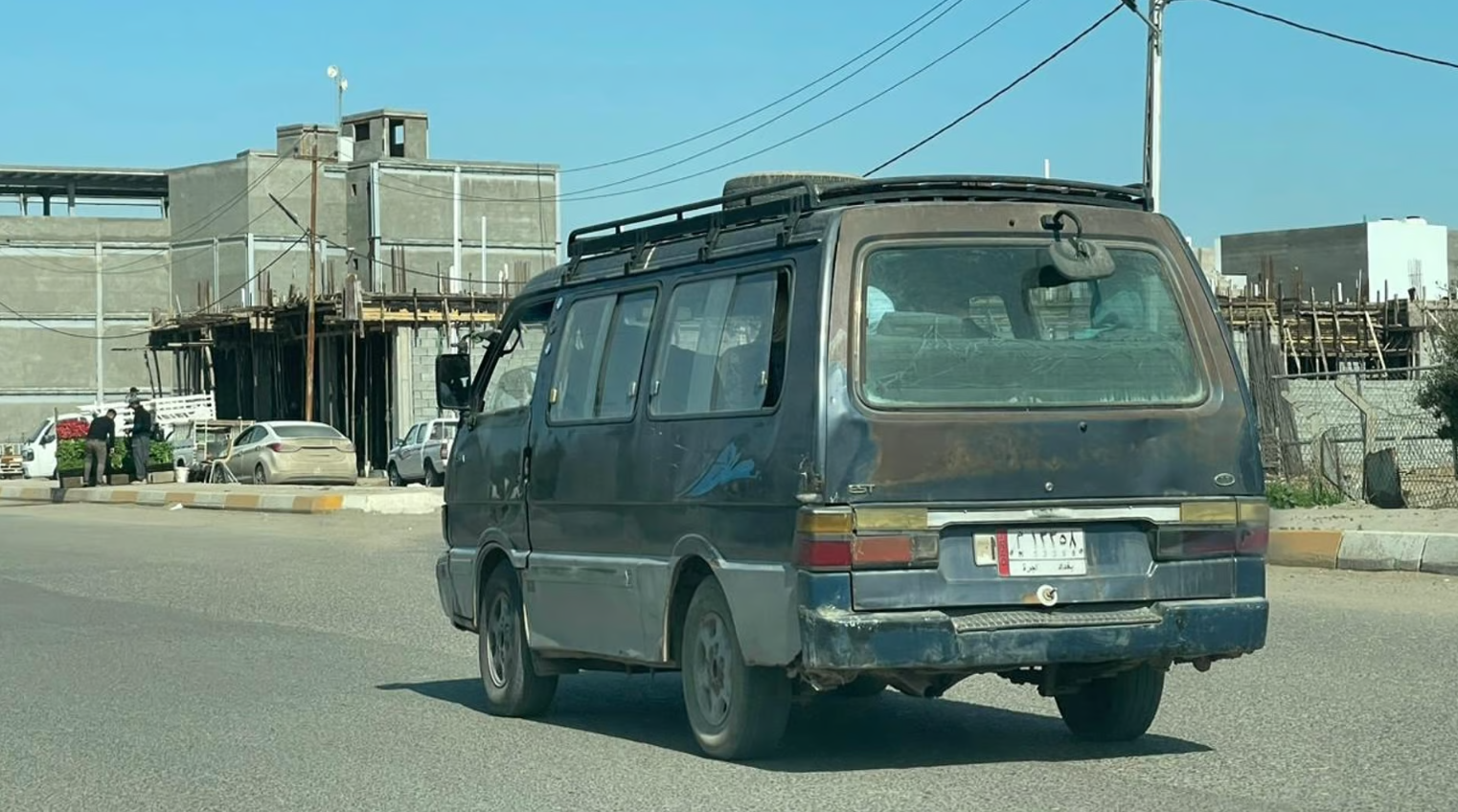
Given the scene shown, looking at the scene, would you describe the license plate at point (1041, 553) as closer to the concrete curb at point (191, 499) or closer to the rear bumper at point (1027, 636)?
the rear bumper at point (1027, 636)

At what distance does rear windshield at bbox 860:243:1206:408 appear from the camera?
6.93 metres

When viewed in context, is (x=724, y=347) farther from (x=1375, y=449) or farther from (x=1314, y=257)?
(x=1314, y=257)

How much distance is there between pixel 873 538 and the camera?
263 inches

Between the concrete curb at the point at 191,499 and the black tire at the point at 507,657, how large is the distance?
1910 centimetres

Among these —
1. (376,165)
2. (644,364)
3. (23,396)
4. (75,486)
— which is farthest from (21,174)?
(644,364)

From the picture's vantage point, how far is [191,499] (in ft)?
104

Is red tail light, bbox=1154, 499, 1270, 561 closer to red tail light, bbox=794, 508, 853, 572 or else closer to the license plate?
the license plate

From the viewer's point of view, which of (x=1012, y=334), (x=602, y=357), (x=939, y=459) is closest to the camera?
(x=939, y=459)

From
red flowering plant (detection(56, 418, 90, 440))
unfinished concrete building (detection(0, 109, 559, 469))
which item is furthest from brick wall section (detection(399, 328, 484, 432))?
unfinished concrete building (detection(0, 109, 559, 469))

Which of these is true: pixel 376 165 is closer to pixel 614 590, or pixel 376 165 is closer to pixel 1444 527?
pixel 1444 527

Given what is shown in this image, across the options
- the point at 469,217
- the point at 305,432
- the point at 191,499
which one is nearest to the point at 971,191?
the point at 191,499

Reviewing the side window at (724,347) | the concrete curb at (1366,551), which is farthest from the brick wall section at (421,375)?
the side window at (724,347)

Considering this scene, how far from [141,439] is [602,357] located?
1213 inches

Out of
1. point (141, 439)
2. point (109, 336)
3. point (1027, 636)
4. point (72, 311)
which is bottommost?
point (1027, 636)
